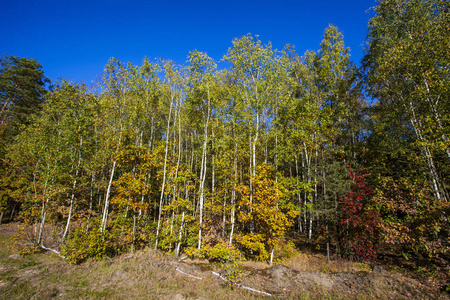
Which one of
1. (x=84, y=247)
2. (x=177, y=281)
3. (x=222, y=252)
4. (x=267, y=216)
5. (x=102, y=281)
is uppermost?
(x=267, y=216)

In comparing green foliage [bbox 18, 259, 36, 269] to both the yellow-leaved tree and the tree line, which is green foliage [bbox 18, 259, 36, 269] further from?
the yellow-leaved tree

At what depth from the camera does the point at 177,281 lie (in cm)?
901

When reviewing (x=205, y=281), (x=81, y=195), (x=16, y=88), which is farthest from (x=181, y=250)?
(x=16, y=88)

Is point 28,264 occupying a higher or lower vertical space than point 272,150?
lower

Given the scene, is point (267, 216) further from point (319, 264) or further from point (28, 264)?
point (28, 264)

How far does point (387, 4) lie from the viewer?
588 inches

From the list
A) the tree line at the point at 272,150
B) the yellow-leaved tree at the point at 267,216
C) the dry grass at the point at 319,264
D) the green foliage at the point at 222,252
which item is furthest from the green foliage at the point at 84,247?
the dry grass at the point at 319,264

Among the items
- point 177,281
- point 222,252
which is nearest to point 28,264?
point 177,281

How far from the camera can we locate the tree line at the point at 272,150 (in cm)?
1047

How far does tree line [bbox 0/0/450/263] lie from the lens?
34.3 ft

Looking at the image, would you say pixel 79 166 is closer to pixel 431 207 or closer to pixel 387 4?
pixel 431 207

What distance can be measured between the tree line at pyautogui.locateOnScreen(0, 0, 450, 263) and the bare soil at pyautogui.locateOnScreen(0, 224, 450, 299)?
1.12 m

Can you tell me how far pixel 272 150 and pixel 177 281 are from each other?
1027 cm

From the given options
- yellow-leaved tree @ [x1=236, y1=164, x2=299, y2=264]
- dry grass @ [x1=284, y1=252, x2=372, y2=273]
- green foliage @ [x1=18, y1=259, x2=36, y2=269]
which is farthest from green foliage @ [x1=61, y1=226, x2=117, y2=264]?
dry grass @ [x1=284, y1=252, x2=372, y2=273]
